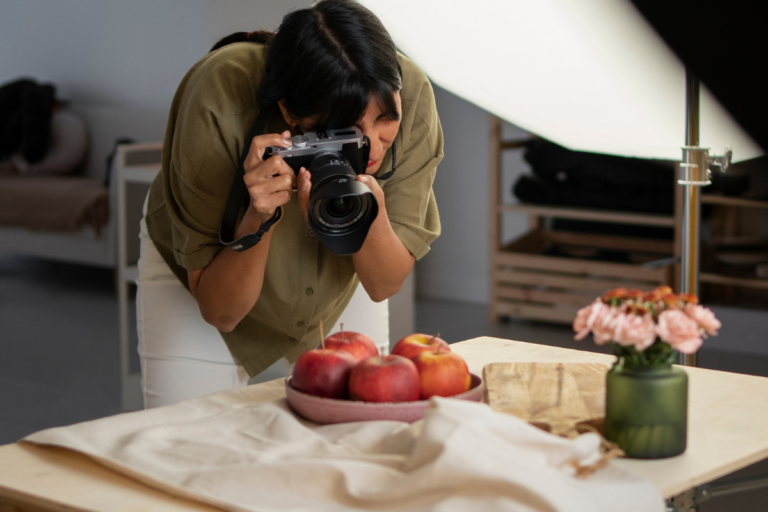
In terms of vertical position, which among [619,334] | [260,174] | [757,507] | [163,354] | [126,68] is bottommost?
[757,507]

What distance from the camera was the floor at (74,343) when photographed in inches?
99.8

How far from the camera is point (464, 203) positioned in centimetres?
396

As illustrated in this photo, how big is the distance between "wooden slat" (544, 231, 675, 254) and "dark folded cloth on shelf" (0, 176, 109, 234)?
2.08 meters

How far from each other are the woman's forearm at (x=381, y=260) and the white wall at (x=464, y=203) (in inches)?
102

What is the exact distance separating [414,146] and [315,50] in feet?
0.85

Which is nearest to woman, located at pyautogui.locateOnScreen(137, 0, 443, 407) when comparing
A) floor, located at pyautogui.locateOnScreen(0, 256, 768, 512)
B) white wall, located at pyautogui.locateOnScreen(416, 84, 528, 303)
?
floor, located at pyautogui.locateOnScreen(0, 256, 768, 512)

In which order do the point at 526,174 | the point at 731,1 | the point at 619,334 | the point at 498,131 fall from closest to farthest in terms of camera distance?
the point at 619,334 → the point at 731,1 → the point at 498,131 → the point at 526,174

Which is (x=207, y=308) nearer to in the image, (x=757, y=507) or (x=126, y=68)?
(x=757, y=507)

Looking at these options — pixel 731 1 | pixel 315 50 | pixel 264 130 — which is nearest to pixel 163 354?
pixel 264 130

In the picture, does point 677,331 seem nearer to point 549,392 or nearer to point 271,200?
point 549,392

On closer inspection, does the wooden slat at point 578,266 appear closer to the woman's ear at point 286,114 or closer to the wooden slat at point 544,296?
the wooden slat at point 544,296

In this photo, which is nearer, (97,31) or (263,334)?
(263,334)

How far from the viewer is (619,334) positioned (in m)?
0.77

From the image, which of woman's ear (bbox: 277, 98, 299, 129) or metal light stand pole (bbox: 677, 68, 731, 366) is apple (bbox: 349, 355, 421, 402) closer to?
woman's ear (bbox: 277, 98, 299, 129)
